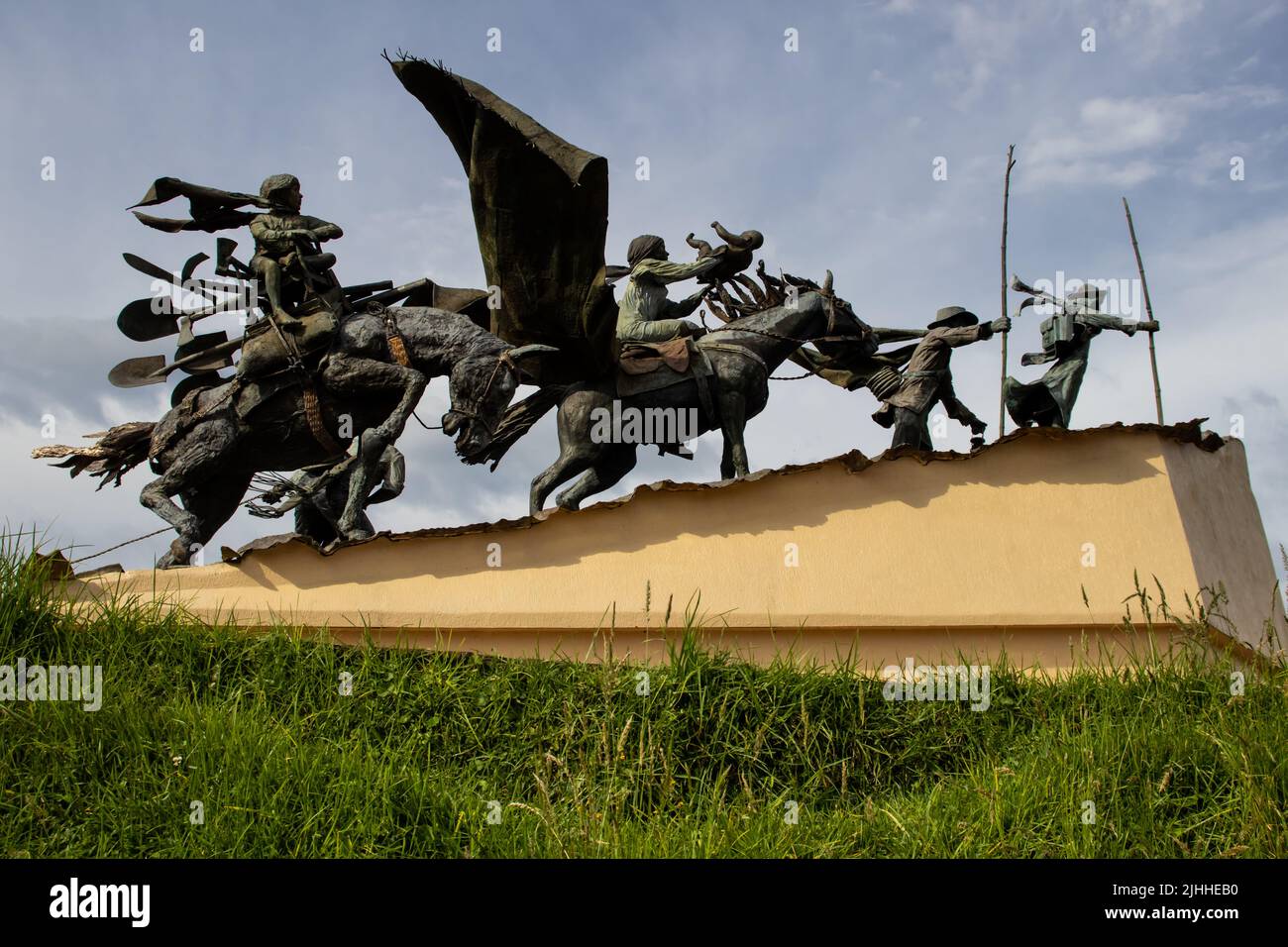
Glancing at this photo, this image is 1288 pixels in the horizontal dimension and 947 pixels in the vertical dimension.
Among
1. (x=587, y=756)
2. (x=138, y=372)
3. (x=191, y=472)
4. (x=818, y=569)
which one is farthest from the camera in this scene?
(x=138, y=372)

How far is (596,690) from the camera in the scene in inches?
285

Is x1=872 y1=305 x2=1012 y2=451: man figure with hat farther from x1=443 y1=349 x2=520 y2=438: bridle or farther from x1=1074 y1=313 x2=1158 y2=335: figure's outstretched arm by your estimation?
x1=443 y1=349 x2=520 y2=438: bridle

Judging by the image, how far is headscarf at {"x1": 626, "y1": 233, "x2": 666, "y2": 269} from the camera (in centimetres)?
1091

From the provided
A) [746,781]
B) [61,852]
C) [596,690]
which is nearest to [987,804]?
[746,781]

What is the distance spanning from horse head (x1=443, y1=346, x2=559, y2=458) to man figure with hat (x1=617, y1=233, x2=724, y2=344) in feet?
4.72

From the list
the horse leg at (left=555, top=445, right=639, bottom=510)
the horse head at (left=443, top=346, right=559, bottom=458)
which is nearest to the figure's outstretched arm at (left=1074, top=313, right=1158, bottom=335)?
the horse leg at (left=555, top=445, right=639, bottom=510)

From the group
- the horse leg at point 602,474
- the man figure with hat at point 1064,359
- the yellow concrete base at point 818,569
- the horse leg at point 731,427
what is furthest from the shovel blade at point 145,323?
the man figure with hat at point 1064,359

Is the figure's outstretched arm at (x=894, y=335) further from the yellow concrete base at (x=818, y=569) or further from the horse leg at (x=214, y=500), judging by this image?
the horse leg at (x=214, y=500)

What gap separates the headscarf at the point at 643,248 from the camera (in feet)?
35.8

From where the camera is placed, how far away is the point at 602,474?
10508 mm

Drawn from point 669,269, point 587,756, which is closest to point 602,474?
point 669,269

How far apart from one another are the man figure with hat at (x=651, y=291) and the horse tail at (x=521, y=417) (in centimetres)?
68

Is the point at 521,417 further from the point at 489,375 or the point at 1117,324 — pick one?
the point at 1117,324

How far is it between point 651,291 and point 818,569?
336 cm
